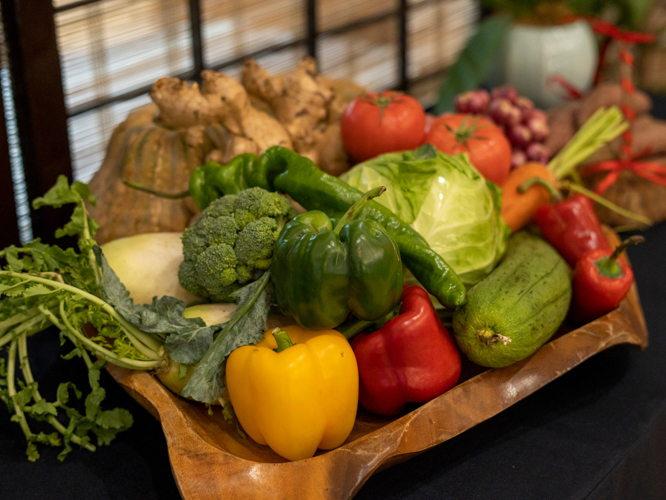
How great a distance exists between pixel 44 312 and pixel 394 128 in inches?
30.8

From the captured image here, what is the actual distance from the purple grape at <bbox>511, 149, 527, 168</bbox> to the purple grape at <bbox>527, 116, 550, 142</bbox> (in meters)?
0.06

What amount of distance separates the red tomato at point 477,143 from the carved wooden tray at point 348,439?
0.44 metres

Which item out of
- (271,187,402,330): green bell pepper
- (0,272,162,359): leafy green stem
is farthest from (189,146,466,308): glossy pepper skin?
(0,272,162,359): leafy green stem

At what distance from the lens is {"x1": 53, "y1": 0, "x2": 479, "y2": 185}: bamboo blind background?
173cm

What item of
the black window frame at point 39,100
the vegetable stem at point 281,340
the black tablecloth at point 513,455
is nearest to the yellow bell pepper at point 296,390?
the vegetable stem at point 281,340

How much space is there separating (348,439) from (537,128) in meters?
1.11

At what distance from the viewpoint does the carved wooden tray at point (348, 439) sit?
85 centimetres

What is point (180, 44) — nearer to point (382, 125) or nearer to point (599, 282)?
point (382, 125)

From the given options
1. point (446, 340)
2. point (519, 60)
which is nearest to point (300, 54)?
point (519, 60)

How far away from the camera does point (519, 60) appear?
2.38 m

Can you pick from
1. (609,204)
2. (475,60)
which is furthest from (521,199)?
(475,60)

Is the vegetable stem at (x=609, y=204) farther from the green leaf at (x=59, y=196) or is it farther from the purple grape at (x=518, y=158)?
the green leaf at (x=59, y=196)

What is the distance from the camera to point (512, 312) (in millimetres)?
1044

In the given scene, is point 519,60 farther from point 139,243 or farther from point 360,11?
point 139,243
